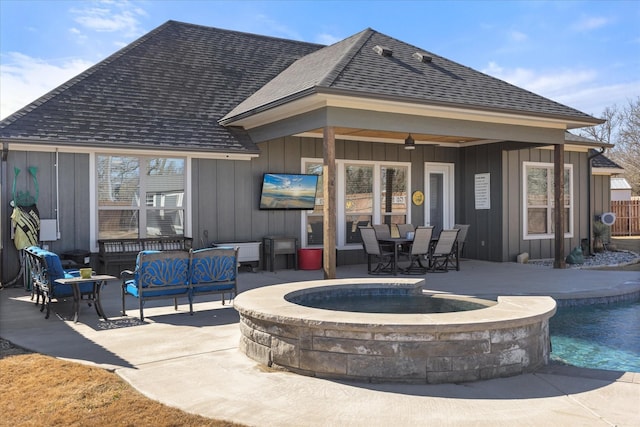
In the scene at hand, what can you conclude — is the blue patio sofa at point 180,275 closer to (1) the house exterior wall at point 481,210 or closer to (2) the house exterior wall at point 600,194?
(1) the house exterior wall at point 481,210

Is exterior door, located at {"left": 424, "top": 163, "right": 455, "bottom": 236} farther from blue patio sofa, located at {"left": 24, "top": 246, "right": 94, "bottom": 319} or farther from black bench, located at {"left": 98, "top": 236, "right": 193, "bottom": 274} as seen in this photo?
blue patio sofa, located at {"left": 24, "top": 246, "right": 94, "bottom": 319}

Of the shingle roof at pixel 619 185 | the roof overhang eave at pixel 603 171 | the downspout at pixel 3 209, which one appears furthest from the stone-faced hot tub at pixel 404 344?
the shingle roof at pixel 619 185

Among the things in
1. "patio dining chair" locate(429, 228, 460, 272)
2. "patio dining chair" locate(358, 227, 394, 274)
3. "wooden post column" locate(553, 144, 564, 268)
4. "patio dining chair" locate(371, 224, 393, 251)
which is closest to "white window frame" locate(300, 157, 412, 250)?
"patio dining chair" locate(371, 224, 393, 251)

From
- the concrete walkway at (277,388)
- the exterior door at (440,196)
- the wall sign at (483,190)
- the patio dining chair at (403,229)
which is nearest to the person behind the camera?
the concrete walkway at (277,388)

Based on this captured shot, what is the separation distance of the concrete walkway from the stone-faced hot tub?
11cm

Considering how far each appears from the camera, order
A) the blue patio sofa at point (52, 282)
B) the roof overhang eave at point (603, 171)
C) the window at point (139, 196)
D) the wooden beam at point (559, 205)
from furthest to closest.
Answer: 1. the roof overhang eave at point (603, 171)
2. the wooden beam at point (559, 205)
3. the window at point (139, 196)
4. the blue patio sofa at point (52, 282)

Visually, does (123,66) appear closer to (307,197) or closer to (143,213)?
(143,213)

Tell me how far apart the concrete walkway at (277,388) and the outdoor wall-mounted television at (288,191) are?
16.3 ft

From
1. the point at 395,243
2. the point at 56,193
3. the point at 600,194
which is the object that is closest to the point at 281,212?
the point at 395,243

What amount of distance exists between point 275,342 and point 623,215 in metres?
22.3

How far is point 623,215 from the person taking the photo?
22.5 m

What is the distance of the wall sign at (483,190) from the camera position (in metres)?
12.9

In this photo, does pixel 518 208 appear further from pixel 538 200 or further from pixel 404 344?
pixel 404 344

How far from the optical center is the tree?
107 feet
